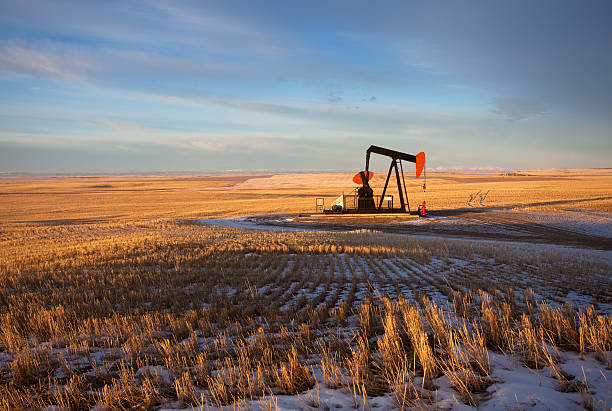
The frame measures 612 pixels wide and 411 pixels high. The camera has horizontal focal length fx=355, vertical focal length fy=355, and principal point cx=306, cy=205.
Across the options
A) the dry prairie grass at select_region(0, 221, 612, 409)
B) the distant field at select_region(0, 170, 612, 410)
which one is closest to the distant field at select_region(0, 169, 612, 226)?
the distant field at select_region(0, 170, 612, 410)

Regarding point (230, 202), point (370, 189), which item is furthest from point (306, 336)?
point (230, 202)

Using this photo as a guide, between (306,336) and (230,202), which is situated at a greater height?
(230,202)

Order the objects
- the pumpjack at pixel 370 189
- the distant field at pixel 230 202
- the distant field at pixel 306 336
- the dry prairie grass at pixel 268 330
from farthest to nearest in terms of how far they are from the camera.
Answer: the distant field at pixel 230 202 → the pumpjack at pixel 370 189 → the dry prairie grass at pixel 268 330 → the distant field at pixel 306 336

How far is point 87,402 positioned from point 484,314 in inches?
233

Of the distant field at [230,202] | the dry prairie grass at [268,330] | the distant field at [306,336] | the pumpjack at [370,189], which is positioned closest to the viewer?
the distant field at [306,336]

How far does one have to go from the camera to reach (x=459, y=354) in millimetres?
4586

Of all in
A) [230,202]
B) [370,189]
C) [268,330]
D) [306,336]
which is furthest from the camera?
[230,202]

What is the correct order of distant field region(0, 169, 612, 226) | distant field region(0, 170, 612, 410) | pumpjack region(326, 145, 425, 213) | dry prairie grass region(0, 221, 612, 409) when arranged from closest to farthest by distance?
1. distant field region(0, 170, 612, 410)
2. dry prairie grass region(0, 221, 612, 409)
3. pumpjack region(326, 145, 425, 213)
4. distant field region(0, 169, 612, 226)

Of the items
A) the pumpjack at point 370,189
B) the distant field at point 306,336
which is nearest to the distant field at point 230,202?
the pumpjack at point 370,189

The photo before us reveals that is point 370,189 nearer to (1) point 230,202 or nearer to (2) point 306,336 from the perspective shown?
(2) point 306,336

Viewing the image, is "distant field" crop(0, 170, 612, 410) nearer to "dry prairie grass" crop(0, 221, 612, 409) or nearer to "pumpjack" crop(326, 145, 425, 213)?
"dry prairie grass" crop(0, 221, 612, 409)

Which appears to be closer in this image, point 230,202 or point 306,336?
point 306,336

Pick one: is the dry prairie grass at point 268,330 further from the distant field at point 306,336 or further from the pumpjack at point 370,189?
the pumpjack at point 370,189

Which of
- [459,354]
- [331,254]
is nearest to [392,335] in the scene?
[459,354]
